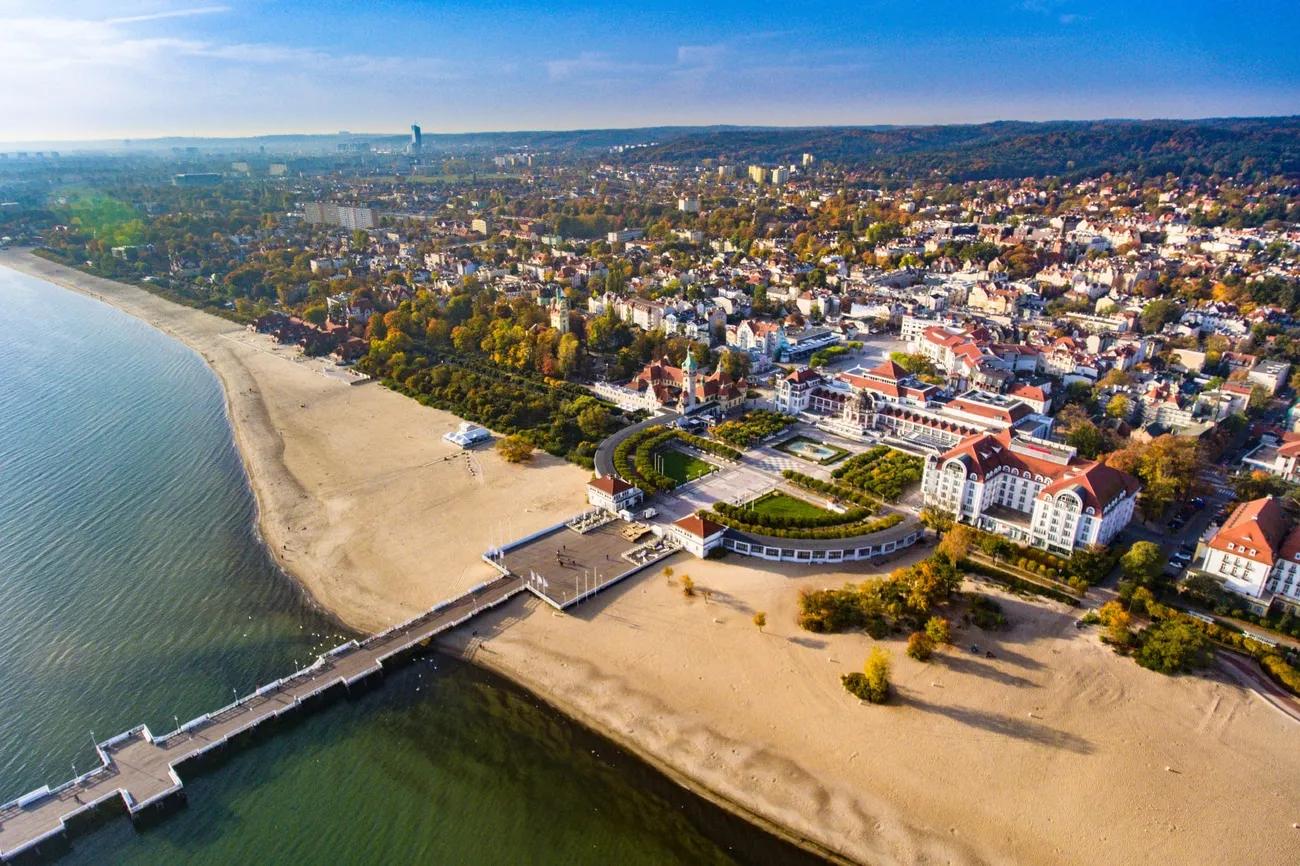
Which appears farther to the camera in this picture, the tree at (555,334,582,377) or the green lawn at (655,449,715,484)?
the tree at (555,334,582,377)

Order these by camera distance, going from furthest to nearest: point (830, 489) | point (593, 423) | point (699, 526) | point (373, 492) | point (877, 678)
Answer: point (593, 423)
point (373, 492)
point (830, 489)
point (699, 526)
point (877, 678)

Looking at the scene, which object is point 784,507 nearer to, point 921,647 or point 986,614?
point 986,614

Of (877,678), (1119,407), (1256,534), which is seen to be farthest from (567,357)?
(1256,534)

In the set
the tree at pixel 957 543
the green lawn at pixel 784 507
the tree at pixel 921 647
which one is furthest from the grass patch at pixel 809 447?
the tree at pixel 921 647

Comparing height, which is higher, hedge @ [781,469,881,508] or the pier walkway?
hedge @ [781,469,881,508]

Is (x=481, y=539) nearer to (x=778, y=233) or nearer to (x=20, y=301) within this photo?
(x=20, y=301)

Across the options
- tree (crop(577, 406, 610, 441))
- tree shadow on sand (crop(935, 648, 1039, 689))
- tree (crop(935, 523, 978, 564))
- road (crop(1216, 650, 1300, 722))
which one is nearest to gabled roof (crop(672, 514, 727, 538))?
tree (crop(935, 523, 978, 564))

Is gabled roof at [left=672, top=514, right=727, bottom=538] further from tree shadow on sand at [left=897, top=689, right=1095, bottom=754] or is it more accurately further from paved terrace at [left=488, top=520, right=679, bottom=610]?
tree shadow on sand at [left=897, top=689, right=1095, bottom=754]
